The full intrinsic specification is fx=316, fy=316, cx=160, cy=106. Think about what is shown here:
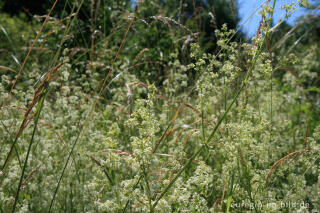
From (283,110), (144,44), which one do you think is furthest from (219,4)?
(283,110)

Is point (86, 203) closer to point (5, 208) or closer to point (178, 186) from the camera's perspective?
point (5, 208)

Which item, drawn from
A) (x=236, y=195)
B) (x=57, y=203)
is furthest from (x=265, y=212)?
(x=57, y=203)

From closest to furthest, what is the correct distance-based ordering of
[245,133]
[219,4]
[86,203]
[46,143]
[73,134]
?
[245,133] < [86,203] < [46,143] < [73,134] < [219,4]

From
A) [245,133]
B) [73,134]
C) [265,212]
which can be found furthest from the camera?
[73,134]

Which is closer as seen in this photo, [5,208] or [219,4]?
[5,208]

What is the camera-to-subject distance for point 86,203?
2379mm

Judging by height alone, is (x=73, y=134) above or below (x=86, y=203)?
above

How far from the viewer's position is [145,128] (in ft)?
4.98

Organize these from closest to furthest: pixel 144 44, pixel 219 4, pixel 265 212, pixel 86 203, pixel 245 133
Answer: pixel 265 212
pixel 245 133
pixel 86 203
pixel 144 44
pixel 219 4

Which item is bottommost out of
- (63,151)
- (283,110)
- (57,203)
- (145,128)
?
(57,203)

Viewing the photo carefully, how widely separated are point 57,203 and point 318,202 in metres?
1.88

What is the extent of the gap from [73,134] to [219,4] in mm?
22045

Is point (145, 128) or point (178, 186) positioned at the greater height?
point (145, 128)

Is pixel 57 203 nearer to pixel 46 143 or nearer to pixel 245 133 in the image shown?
pixel 46 143
